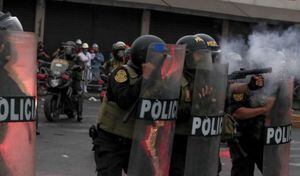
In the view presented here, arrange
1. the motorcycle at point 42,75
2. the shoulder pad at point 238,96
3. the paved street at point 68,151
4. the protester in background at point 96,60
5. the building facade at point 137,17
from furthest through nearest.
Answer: the building facade at point 137,17, the protester in background at point 96,60, the motorcycle at point 42,75, the paved street at point 68,151, the shoulder pad at point 238,96

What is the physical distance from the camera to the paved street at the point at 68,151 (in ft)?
26.0

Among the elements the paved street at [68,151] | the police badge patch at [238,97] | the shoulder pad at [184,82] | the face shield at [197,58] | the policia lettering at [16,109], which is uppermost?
the face shield at [197,58]

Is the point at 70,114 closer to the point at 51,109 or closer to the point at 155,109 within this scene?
the point at 51,109

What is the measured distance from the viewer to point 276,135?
5547 mm

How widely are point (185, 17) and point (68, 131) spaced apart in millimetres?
13547

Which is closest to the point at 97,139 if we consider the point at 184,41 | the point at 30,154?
the point at 30,154

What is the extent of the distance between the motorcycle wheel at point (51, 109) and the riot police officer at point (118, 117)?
7158 millimetres

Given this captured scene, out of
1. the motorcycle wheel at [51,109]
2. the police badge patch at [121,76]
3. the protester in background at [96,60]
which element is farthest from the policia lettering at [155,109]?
the protester in background at [96,60]

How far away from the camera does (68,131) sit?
11.5m

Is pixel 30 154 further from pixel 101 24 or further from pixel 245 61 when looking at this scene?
pixel 101 24

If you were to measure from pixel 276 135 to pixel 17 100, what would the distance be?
2309mm

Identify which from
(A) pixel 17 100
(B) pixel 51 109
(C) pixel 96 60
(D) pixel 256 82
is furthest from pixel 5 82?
(C) pixel 96 60

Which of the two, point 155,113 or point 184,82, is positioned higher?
point 184,82

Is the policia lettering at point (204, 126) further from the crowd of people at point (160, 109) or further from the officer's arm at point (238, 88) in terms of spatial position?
the officer's arm at point (238, 88)
